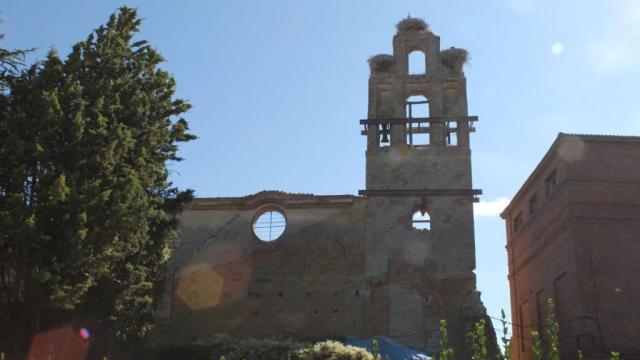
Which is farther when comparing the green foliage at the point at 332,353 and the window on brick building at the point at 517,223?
the window on brick building at the point at 517,223

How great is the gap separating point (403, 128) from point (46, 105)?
1375 centimetres

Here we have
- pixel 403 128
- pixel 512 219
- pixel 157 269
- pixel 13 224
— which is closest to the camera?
pixel 13 224

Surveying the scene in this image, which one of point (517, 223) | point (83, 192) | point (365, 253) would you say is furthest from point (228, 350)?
point (517, 223)

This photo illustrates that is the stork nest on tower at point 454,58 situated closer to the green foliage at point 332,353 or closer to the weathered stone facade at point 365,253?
the weathered stone facade at point 365,253

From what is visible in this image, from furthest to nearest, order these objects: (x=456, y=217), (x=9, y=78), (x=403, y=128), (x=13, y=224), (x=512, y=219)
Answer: (x=512, y=219)
(x=403, y=128)
(x=456, y=217)
(x=9, y=78)
(x=13, y=224)

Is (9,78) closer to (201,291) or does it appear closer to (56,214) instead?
(56,214)

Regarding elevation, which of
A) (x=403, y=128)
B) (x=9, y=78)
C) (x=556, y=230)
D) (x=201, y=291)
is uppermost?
(x=403, y=128)

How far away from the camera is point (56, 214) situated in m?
14.2

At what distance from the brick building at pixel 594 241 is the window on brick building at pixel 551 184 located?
0.03 metres

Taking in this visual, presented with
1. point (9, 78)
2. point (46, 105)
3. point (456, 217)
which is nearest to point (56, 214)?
point (46, 105)

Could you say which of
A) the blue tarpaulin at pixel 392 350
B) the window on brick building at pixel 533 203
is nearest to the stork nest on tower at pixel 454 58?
the window on brick building at pixel 533 203

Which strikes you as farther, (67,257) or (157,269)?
Result: (157,269)

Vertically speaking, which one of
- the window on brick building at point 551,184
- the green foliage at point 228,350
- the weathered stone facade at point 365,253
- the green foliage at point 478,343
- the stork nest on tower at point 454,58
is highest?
the stork nest on tower at point 454,58

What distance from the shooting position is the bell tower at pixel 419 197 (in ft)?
74.8
